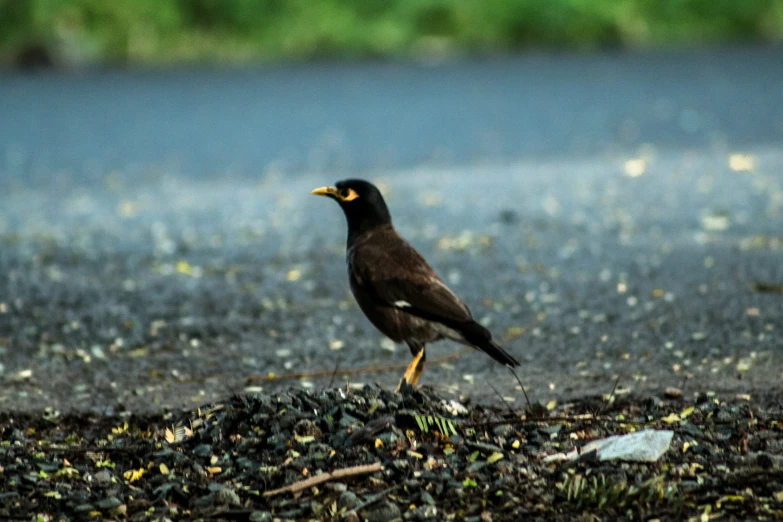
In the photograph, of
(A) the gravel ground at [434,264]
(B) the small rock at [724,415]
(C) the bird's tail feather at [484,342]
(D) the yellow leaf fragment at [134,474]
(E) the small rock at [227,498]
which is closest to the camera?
(E) the small rock at [227,498]

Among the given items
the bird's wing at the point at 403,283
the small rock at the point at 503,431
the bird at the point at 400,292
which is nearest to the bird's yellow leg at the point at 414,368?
the bird at the point at 400,292

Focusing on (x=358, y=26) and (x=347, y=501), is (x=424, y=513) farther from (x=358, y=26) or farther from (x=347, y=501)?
(x=358, y=26)

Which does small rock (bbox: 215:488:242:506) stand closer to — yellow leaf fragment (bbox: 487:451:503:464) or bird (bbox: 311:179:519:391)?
yellow leaf fragment (bbox: 487:451:503:464)

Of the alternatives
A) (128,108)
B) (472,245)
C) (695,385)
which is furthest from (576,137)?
(695,385)

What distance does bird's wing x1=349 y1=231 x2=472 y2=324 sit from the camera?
5062 mm

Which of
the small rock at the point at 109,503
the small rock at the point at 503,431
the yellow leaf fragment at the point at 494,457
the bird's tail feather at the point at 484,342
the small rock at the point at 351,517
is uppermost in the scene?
the bird's tail feather at the point at 484,342

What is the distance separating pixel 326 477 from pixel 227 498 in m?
0.34

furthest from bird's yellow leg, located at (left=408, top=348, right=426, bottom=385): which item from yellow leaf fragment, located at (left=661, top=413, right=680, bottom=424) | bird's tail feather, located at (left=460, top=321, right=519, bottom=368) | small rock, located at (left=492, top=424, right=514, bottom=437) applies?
yellow leaf fragment, located at (left=661, top=413, right=680, bottom=424)

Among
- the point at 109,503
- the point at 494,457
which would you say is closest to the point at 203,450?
the point at 109,503

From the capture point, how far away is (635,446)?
421cm

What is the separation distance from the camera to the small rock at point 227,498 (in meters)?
4.09

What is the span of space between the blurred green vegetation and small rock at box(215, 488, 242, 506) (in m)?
18.1

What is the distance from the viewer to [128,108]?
1622 cm

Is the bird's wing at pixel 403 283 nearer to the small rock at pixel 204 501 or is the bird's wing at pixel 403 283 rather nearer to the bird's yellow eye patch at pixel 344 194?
the bird's yellow eye patch at pixel 344 194
